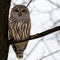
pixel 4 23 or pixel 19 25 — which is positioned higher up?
pixel 4 23

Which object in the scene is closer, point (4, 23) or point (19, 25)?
point (4, 23)

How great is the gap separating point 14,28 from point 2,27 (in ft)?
1.83

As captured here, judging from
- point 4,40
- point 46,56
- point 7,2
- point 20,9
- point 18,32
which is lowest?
point 46,56

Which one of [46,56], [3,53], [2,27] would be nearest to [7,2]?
[2,27]

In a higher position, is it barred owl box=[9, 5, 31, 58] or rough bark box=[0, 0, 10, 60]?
rough bark box=[0, 0, 10, 60]

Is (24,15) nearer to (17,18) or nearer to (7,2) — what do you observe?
(17,18)

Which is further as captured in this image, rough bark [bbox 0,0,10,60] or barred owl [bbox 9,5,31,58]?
barred owl [bbox 9,5,31,58]

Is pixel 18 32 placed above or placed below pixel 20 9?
below

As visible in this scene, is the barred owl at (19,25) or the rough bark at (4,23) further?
the barred owl at (19,25)

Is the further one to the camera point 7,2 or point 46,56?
point 46,56

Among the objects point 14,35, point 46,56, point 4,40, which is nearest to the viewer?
point 4,40

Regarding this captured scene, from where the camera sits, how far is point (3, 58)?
1376 millimetres

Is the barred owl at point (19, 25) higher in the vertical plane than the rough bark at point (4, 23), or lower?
lower

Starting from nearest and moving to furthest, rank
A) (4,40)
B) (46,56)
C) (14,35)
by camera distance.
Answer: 1. (4,40)
2. (14,35)
3. (46,56)
